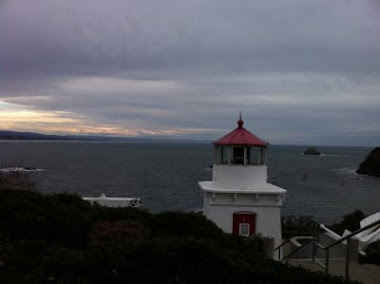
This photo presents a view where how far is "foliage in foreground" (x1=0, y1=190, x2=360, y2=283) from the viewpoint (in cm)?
687

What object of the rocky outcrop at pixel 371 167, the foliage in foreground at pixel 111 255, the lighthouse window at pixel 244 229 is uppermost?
the foliage in foreground at pixel 111 255

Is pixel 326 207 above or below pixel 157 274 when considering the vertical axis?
below

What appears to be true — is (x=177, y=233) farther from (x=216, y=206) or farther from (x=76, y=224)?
(x=216, y=206)

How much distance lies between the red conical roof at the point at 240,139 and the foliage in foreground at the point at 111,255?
5.39 metres

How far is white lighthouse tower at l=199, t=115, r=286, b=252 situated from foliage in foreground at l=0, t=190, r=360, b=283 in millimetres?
4717

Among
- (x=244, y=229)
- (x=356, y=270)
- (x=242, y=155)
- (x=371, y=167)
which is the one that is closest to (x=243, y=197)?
(x=244, y=229)

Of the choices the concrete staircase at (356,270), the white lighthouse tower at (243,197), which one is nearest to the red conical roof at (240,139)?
the white lighthouse tower at (243,197)

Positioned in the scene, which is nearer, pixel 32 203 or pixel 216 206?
pixel 32 203

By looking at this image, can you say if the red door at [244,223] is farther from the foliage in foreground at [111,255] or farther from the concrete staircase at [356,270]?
the foliage in foreground at [111,255]

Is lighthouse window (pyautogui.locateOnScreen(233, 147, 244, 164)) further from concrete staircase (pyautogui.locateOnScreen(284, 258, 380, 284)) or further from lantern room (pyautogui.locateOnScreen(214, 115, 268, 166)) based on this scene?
concrete staircase (pyautogui.locateOnScreen(284, 258, 380, 284))

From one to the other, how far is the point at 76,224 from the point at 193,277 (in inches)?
169

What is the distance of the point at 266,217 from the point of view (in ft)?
51.8

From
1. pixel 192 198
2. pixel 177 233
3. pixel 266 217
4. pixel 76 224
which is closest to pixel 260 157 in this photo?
pixel 266 217

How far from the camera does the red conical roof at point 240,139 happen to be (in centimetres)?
1598
